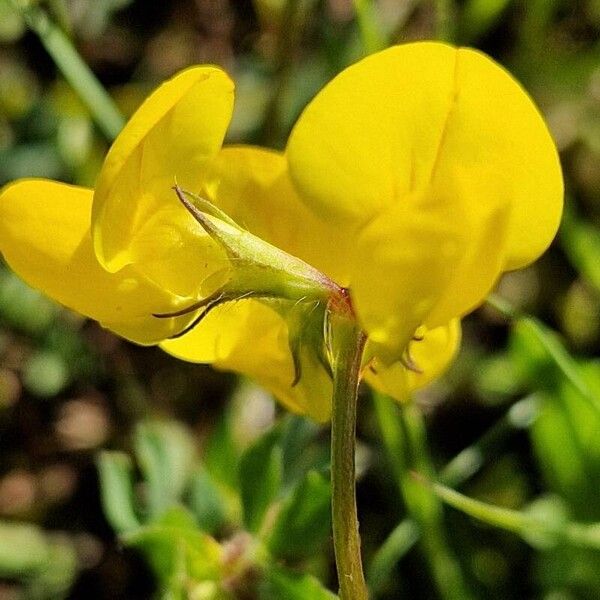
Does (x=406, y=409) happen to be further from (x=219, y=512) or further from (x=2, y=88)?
(x=2, y=88)

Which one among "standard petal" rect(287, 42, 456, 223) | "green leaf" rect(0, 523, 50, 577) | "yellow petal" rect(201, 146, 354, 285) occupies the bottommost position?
"green leaf" rect(0, 523, 50, 577)

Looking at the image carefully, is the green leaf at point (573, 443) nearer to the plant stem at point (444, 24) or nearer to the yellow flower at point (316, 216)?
the yellow flower at point (316, 216)

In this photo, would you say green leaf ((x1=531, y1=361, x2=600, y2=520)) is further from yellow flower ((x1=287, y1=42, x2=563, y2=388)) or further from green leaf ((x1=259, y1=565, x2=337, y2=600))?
yellow flower ((x1=287, y1=42, x2=563, y2=388))

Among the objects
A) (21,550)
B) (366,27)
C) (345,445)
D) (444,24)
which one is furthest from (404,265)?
(21,550)

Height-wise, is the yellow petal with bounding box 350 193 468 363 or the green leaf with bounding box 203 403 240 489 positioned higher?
the yellow petal with bounding box 350 193 468 363

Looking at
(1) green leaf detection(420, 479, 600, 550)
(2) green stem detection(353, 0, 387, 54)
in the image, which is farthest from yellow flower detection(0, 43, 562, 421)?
(2) green stem detection(353, 0, 387, 54)

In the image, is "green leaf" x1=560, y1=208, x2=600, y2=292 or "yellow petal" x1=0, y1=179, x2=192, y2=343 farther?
"green leaf" x1=560, y1=208, x2=600, y2=292

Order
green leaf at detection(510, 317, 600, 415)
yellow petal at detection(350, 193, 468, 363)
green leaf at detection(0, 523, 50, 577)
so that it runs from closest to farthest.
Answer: yellow petal at detection(350, 193, 468, 363), green leaf at detection(510, 317, 600, 415), green leaf at detection(0, 523, 50, 577)

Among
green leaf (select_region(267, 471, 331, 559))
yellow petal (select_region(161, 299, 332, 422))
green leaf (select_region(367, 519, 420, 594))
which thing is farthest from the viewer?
green leaf (select_region(367, 519, 420, 594))
